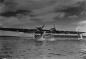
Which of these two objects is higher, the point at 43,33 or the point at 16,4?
the point at 16,4

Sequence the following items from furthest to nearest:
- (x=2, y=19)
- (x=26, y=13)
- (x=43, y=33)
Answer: (x=43, y=33) < (x=26, y=13) < (x=2, y=19)

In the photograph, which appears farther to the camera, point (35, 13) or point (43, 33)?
point (43, 33)

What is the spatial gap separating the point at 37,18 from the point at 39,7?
0.27m

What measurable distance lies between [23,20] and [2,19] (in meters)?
0.48

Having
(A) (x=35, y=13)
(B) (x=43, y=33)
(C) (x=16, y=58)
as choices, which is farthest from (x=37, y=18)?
(B) (x=43, y=33)

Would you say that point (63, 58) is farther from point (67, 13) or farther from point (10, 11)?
point (10, 11)

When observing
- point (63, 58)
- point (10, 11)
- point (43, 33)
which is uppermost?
point (10, 11)

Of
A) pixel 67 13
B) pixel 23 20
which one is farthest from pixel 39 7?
pixel 67 13

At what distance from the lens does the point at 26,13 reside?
3.86 meters

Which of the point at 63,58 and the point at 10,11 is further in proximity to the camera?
the point at 63,58

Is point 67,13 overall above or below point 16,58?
above

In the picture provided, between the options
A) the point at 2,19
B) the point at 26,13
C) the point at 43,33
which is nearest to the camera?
the point at 2,19

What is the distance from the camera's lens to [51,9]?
3.95 m

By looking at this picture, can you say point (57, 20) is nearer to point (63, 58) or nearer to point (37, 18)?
point (37, 18)
